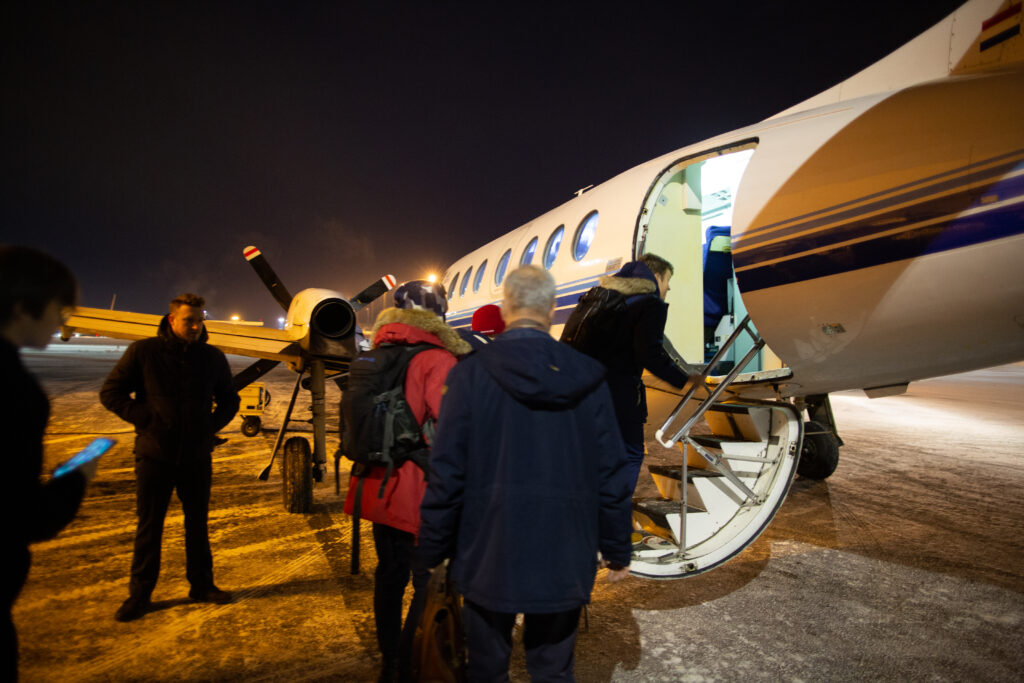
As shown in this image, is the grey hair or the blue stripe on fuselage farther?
the blue stripe on fuselage

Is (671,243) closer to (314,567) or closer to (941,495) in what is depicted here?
(314,567)

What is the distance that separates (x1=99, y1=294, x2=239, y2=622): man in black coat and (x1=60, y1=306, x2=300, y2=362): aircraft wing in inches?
102

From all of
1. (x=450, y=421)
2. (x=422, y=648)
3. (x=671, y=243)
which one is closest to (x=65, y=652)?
(x=422, y=648)

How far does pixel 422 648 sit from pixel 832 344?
305 centimetres

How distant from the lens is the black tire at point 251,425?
9.65 meters

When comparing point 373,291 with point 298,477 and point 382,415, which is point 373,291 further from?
point 382,415

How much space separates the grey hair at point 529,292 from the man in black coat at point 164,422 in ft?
7.98

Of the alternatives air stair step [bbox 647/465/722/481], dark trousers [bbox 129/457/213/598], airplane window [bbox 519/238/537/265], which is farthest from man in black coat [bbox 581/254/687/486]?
airplane window [bbox 519/238/537/265]

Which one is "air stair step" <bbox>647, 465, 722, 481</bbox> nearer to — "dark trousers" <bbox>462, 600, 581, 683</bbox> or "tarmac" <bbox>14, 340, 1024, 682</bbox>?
"tarmac" <bbox>14, 340, 1024, 682</bbox>

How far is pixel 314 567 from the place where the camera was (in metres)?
4.14

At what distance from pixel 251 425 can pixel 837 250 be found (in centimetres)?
964

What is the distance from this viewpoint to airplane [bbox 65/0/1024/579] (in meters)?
2.79

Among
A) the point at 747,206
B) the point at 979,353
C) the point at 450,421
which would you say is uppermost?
the point at 747,206

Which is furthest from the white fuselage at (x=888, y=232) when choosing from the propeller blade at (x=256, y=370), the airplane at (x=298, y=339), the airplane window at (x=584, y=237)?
the propeller blade at (x=256, y=370)
